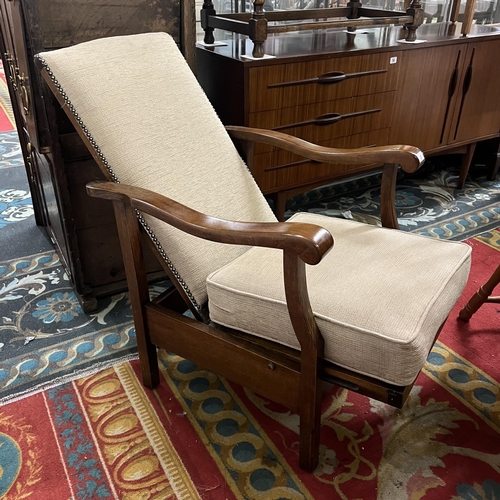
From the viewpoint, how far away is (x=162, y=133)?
1.36 meters

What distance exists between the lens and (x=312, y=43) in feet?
7.16

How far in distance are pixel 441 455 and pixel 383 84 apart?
1564 mm

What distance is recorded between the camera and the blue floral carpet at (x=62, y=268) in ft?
5.22

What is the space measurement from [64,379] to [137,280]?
0.44m

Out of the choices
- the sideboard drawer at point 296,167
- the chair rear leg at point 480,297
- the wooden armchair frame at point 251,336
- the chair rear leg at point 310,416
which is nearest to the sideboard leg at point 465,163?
the sideboard drawer at point 296,167

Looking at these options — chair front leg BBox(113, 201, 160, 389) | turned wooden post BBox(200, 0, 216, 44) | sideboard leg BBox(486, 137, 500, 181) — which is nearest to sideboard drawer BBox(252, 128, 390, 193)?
turned wooden post BBox(200, 0, 216, 44)

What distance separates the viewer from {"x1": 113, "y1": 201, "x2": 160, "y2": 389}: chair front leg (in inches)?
49.1

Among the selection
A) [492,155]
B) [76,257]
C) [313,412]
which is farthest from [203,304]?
[492,155]

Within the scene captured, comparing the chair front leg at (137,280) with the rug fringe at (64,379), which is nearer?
the chair front leg at (137,280)

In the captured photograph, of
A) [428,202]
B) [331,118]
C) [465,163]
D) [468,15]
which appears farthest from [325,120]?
[465,163]

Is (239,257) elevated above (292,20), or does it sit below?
below

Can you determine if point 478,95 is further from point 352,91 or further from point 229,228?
point 229,228

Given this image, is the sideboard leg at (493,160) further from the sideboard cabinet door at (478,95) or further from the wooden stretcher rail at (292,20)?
the wooden stretcher rail at (292,20)

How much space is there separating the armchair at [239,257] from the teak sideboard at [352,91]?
0.28 m
